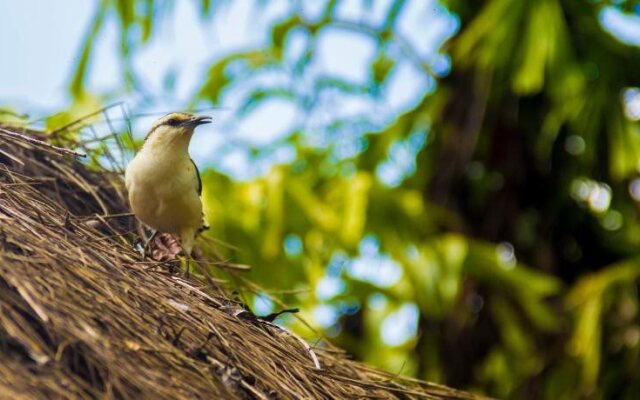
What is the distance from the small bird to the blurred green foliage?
166 inches

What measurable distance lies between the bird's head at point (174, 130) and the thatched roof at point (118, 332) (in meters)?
0.59

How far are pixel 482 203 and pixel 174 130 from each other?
636 cm

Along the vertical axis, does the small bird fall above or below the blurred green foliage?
below

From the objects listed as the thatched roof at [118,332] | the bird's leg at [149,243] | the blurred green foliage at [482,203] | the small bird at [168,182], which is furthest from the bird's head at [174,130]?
the blurred green foliage at [482,203]

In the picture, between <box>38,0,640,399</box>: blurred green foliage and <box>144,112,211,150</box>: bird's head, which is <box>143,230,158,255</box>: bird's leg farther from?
<box>38,0,640,399</box>: blurred green foliage

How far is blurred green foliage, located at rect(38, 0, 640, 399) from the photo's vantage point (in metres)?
10.2

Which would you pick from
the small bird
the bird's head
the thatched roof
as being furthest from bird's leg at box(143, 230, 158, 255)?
the bird's head

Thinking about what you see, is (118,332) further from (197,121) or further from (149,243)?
(197,121)

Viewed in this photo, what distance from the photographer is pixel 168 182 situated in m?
5.58

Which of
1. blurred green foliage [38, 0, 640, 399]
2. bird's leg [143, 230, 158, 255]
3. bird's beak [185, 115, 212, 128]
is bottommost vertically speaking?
bird's leg [143, 230, 158, 255]

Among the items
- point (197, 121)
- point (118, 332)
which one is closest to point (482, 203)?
point (197, 121)

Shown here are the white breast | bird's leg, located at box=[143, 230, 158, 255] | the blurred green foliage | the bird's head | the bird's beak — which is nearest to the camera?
bird's leg, located at box=[143, 230, 158, 255]

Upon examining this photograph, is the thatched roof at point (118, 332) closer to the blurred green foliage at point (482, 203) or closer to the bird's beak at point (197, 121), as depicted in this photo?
the bird's beak at point (197, 121)

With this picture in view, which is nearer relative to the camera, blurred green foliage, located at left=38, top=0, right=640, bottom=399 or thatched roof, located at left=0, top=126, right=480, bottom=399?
thatched roof, located at left=0, top=126, right=480, bottom=399
